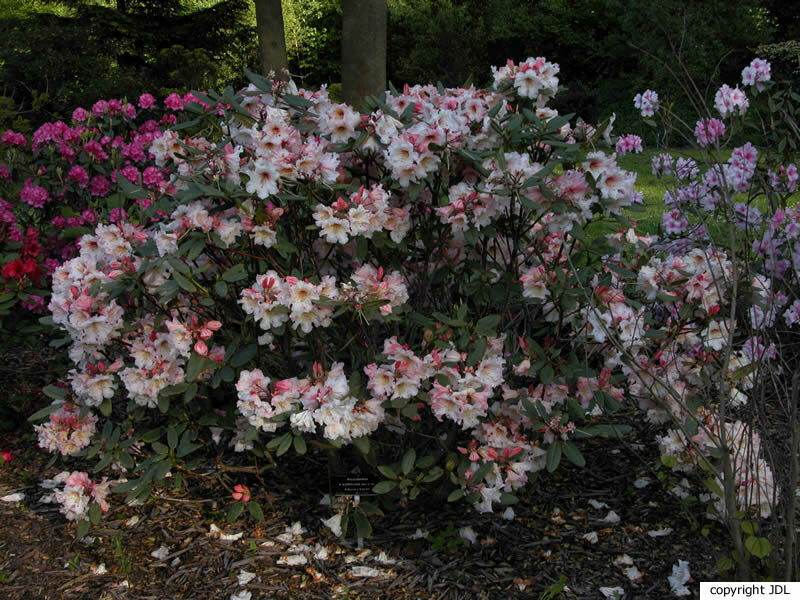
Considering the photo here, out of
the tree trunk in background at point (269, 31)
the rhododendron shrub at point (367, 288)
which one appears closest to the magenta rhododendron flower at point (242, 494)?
the rhododendron shrub at point (367, 288)

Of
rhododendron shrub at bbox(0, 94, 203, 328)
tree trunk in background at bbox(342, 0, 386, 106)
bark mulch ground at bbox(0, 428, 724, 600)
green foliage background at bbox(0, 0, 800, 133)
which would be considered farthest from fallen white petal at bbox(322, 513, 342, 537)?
green foliage background at bbox(0, 0, 800, 133)

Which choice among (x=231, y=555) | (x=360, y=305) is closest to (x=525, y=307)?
(x=360, y=305)

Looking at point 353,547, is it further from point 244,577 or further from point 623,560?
point 623,560

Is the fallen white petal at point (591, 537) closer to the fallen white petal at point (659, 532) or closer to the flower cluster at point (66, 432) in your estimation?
the fallen white petal at point (659, 532)

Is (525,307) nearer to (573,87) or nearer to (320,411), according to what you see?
(320,411)

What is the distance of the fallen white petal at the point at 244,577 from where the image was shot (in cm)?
217

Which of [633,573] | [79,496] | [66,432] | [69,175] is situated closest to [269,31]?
[69,175]

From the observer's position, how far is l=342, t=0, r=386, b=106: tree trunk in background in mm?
5711

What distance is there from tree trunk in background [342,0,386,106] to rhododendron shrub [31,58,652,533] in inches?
137

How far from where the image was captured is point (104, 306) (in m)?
2.22

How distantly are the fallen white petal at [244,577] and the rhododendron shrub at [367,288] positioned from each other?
0.37 metres

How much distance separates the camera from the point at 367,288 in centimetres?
200

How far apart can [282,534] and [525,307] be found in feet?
3.46

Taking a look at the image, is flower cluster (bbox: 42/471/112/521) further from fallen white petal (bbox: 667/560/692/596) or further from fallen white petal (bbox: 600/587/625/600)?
fallen white petal (bbox: 667/560/692/596)
